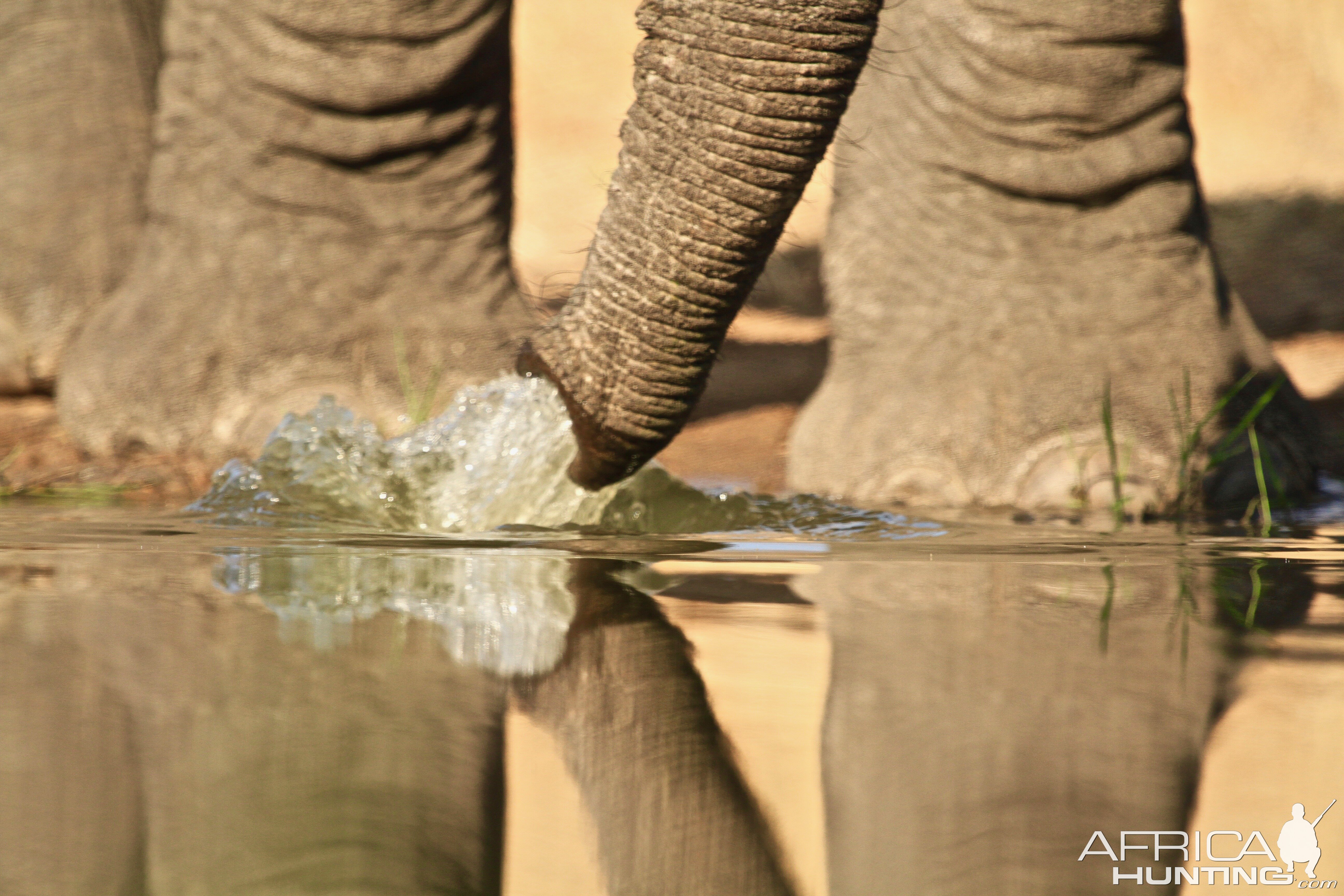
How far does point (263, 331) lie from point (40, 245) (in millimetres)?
791

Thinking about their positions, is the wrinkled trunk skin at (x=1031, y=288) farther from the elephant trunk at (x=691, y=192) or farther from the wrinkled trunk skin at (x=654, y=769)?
the wrinkled trunk skin at (x=654, y=769)

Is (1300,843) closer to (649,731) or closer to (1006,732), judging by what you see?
(1006,732)

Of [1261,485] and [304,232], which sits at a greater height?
[304,232]

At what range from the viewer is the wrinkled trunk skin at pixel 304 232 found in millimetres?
2424

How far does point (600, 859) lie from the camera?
1.97 ft

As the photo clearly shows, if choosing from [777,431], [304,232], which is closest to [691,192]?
[304,232]

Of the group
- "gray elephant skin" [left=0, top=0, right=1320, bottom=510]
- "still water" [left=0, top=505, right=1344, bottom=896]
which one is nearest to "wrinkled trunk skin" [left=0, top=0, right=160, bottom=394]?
"gray elephant skin" [left=0, top=0, right=1320, bottom=510]

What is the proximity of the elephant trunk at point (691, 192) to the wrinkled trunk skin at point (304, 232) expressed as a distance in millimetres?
881

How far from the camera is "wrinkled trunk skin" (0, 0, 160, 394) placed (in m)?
2.91

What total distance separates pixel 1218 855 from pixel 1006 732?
15 centimetres

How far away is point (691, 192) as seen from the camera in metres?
1.44

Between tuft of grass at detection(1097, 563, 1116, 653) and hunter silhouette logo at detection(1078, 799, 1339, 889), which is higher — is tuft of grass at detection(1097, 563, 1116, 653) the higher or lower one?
the higher one

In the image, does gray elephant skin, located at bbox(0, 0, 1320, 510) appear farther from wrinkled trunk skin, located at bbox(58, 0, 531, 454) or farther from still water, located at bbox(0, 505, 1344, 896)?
still water, located at bbox(0, 505, 1344, 896)

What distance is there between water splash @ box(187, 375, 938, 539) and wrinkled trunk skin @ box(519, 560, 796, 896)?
2.52 feet
